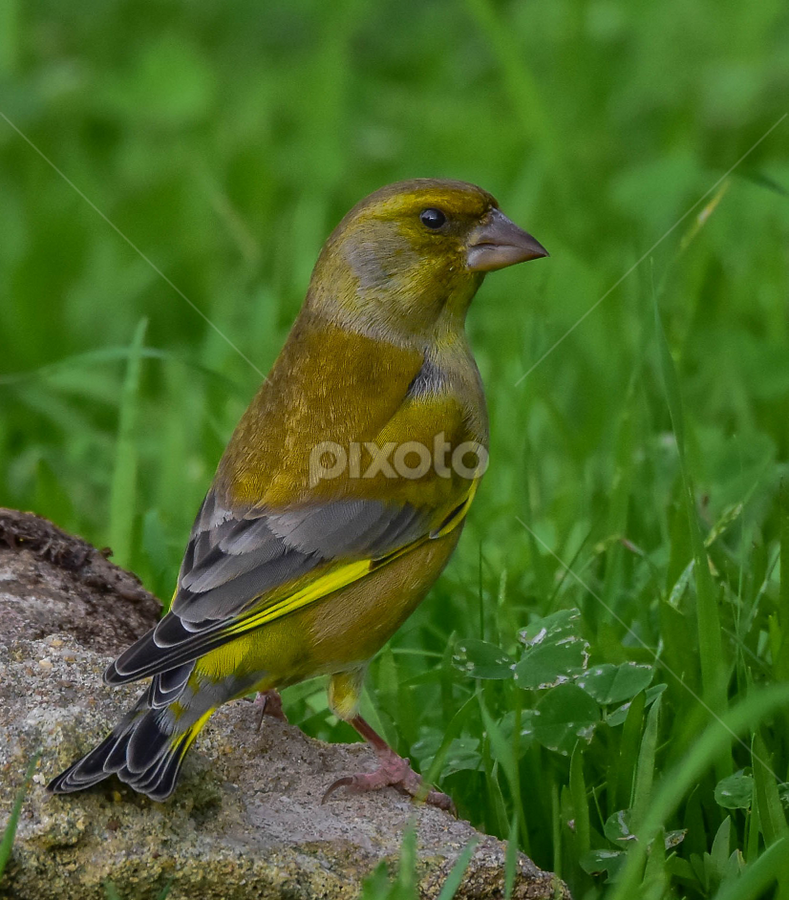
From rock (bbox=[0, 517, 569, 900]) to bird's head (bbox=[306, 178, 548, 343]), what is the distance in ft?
3.88

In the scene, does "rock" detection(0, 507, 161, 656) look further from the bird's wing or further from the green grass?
the green grass

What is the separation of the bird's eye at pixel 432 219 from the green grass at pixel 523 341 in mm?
611

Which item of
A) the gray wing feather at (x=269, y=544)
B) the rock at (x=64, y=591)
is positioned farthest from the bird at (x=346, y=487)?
the rock at (x=64, y=591)

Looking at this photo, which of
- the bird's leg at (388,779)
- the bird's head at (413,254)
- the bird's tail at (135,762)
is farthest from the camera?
the bird's head at (413,254)

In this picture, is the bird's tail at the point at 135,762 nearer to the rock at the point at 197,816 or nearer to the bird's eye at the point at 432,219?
the rock at the point at 197,816

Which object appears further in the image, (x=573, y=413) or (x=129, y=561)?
(x=573, y=413)

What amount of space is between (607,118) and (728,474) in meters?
4.03

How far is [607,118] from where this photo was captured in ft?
27.2

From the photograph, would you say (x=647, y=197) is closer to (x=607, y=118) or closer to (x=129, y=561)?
(x=607, y=118)

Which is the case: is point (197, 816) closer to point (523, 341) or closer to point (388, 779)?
point (388, 779)

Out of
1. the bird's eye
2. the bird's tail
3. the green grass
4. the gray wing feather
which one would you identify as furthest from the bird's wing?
the bird's eye

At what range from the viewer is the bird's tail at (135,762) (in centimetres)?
264

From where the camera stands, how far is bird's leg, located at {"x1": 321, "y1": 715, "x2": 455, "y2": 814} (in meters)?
3.13

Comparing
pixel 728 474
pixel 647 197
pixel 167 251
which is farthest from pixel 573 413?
pixel 167 251
